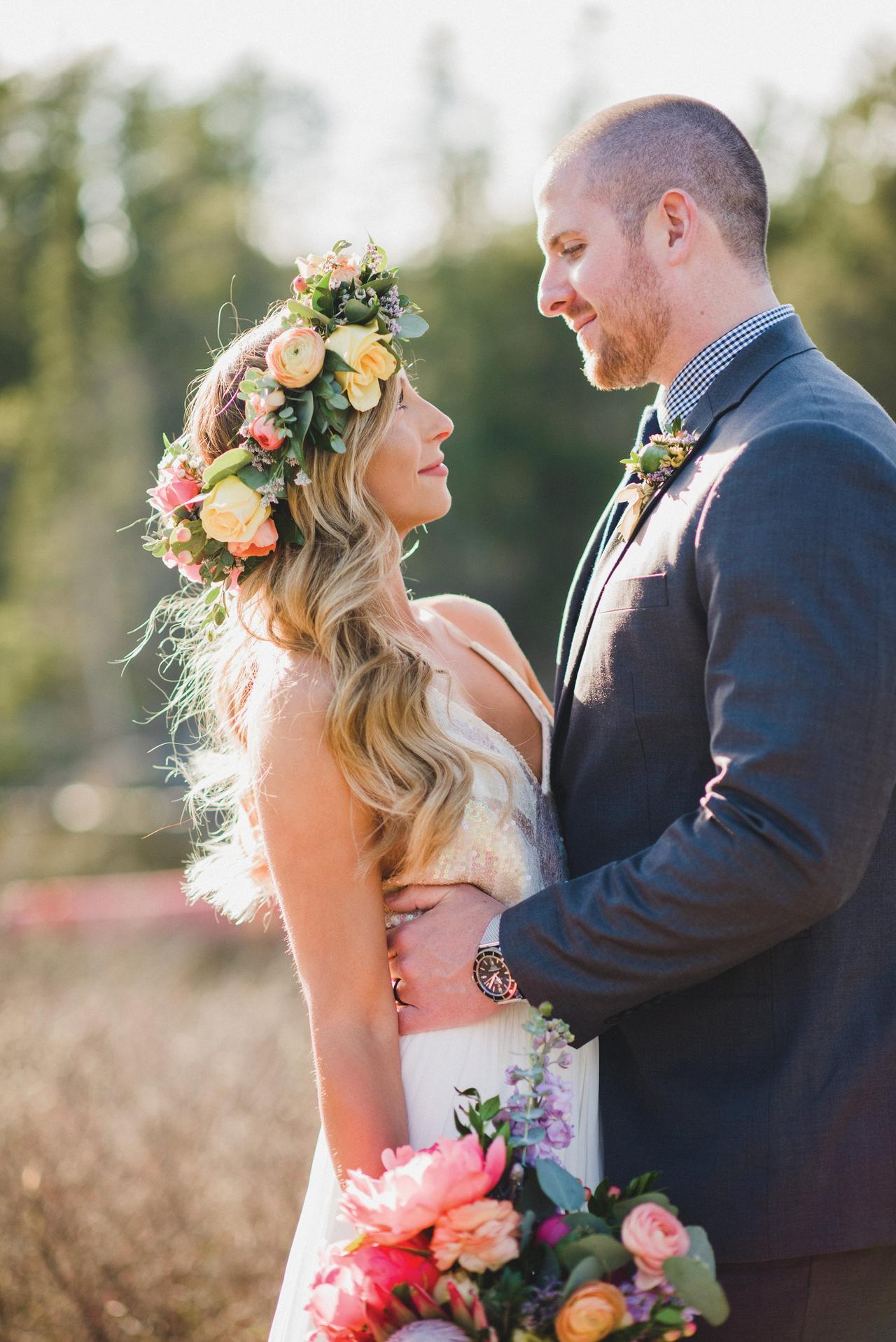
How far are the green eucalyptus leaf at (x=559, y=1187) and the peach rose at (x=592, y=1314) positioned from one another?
149mm

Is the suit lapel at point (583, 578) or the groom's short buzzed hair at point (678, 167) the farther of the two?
the suit lapel at point (583, 578)

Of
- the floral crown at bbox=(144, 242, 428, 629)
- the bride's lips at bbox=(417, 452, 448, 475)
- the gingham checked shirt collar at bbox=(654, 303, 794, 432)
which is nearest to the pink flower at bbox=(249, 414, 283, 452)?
the floral crown at bbox=(144, 242, 428, 629)

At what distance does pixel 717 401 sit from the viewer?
2471 millimetres

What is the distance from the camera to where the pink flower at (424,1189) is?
1819 millimetres

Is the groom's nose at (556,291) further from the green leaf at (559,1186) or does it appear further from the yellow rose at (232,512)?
the green leaf at (559,1186)

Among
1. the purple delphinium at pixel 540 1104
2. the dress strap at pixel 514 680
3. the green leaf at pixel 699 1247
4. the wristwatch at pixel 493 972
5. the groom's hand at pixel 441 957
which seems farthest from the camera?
the dress strap at pixel 514 680

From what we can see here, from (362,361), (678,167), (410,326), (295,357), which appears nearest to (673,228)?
(678,167)

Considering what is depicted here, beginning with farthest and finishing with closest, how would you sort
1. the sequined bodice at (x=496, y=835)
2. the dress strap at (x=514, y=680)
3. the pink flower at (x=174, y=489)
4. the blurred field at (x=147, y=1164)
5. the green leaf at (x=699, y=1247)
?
1. the blurred field at (x=147, y=1164)
2. the dress strap at (x=514, y=680)
3. the pink flower at (x=174, y=489)
4. the sequined bodice at (x=496, y=835)
5. the green leaf at (x=699, y=1247)

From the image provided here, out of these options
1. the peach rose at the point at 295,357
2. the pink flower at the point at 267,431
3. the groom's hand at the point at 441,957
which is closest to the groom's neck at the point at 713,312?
the peach rose at the point at 295,357

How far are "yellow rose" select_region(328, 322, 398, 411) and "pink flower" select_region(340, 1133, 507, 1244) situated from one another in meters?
1.50

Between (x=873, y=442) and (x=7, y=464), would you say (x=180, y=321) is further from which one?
(x=873, y=442)

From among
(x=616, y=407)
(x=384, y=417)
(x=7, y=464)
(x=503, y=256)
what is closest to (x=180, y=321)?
(x=7, y=464)

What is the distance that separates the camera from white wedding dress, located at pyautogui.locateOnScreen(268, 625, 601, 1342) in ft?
8.09

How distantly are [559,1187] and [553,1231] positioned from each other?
0.20 ft
